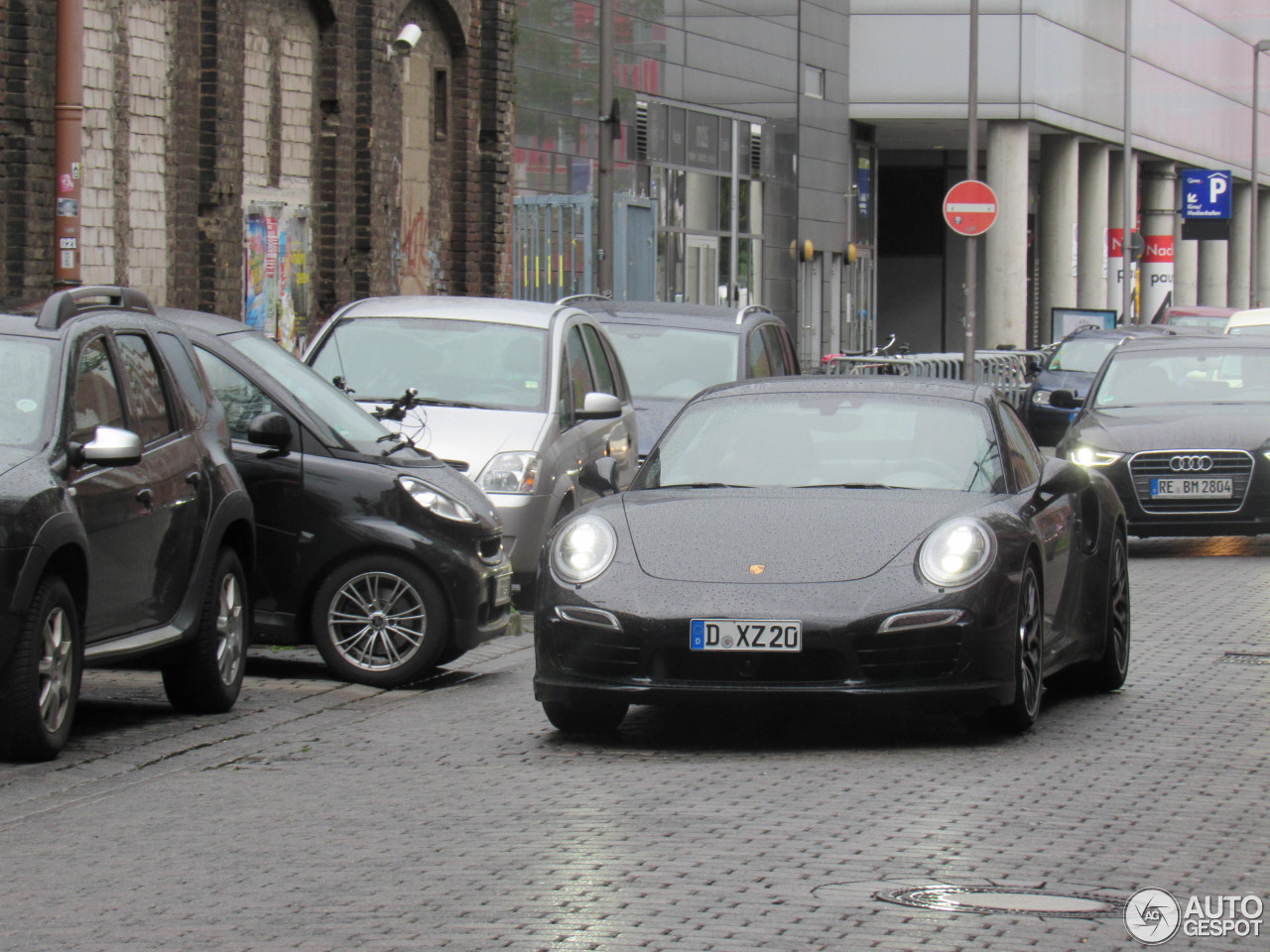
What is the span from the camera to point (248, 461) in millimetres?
10562

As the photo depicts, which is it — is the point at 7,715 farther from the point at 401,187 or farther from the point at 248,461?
the point at 401,187

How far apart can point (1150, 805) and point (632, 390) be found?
10.6 metres

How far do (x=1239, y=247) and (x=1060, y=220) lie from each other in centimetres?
3007

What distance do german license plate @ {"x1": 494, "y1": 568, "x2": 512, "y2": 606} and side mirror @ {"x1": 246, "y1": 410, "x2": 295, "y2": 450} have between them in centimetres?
126

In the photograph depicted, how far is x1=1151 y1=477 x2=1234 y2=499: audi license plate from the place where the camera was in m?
16.4

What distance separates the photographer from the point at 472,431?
12805mm

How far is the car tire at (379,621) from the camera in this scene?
412 inches

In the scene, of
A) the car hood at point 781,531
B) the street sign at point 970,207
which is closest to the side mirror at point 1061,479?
the car hood at point 781,531

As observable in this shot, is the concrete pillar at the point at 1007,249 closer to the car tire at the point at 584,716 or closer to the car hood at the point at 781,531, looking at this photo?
the car hood at the point at 781,531

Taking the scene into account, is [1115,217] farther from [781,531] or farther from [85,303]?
[781,531]

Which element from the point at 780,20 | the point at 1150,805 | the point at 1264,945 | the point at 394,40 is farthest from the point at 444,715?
the point at 780,20

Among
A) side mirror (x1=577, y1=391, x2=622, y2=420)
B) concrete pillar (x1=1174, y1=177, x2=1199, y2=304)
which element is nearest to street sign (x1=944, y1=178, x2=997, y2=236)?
side mirror (x1=577, y1=391, x2=622, y2=420)

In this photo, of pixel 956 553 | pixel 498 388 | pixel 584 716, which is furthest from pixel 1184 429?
pixel 584 716

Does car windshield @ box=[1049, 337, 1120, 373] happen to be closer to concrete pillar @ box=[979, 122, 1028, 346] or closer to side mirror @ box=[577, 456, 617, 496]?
concrete pillar @ box=[979, 122, 1028, 346]
